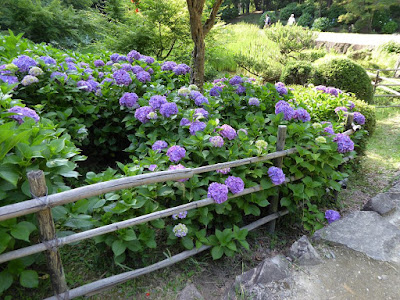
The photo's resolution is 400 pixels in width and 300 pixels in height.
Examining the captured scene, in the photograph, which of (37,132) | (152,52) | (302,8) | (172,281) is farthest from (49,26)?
(302,8)

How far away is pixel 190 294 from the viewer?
6.07 ft

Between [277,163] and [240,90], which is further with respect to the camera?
[240,90]

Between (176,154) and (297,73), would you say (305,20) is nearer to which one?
(297,73)

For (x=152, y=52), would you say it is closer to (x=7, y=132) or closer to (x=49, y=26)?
(x=49, y=26)

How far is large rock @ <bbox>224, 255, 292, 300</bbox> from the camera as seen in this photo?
1802 mm

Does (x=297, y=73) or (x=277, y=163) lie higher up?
(x=277, y=163)

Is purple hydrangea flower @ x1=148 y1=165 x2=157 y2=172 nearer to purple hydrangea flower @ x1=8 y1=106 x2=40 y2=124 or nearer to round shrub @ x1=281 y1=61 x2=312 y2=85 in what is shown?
purple hydrangea flower @ x1=8 y1=106 x2=40 y2=124

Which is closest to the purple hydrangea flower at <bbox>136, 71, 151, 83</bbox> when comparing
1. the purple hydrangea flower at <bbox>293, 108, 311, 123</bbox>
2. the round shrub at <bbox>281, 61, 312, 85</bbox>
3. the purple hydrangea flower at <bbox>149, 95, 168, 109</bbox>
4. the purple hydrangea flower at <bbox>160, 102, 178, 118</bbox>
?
the purple hydrangea flower at <bbox>149, 95, 168, 109</bbox>

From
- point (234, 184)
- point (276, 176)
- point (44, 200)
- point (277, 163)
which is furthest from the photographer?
point (277, 163)

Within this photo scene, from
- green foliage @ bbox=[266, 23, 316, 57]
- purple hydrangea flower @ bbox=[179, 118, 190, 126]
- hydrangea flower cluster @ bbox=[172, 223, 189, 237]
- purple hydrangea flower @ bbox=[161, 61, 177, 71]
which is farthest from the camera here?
green foliage @ bbox=[266, 23, 316, 57]

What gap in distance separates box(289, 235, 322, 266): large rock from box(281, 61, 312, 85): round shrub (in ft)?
17.2

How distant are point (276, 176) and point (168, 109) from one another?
1.02 m

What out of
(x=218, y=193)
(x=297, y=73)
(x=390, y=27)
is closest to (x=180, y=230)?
(x=218, y=193)

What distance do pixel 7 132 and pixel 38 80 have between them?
1546mm
